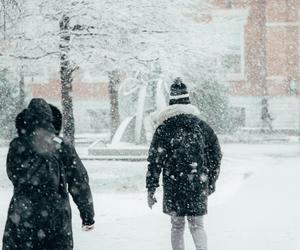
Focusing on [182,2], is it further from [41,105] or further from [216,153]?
[41,105]

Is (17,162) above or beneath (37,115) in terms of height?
beneath

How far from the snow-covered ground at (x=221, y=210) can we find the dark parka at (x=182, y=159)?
5.88 feet

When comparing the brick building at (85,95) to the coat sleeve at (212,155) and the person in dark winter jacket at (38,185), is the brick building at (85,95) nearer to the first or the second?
the coat sleeve at (212,155)

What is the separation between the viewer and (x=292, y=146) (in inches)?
824

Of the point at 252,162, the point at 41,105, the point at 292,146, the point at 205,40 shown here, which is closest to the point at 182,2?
the point at 205,40

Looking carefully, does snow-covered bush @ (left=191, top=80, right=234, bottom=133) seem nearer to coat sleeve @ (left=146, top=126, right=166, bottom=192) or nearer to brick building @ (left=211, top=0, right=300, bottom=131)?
brick building @ (left=211, top=0, right=300, bottom=131)

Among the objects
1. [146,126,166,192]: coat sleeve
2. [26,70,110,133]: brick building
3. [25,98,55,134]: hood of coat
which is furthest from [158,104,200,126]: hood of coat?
[26,70,110,133]: brick building

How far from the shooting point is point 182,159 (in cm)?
620

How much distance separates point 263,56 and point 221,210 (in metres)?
17.7

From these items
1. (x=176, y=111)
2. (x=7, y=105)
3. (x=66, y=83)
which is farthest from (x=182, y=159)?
(x=7, y=105)

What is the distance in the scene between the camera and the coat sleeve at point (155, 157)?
20.5ft

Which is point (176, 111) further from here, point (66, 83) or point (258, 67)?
point (258, 67)

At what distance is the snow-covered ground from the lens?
824 centimetres

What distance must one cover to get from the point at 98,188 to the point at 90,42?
2.59 meters
